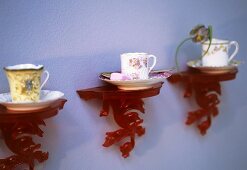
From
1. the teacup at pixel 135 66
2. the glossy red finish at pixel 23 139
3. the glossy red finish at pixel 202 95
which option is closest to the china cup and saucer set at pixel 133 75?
the teacup at pixel 135 66

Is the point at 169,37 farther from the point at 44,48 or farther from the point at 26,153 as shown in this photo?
the point at 26,153

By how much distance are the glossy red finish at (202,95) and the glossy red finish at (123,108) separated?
0.20 m

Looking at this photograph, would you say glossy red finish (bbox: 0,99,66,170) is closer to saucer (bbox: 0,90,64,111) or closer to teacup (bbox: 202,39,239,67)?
saucer (bbox: 0,90,64,111)

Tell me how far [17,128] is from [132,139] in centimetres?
30

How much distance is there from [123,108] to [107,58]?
0.13 m

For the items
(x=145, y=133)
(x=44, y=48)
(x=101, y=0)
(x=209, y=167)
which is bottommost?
(x=209, y=167)

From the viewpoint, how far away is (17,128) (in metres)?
0.57

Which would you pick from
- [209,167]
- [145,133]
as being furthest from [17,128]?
[209,167]

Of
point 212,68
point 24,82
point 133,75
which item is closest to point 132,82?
point 133,75

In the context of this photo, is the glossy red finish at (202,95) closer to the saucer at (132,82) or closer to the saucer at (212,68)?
the saucer at (212,68)

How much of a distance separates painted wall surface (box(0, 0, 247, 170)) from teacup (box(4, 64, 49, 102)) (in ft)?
0.20

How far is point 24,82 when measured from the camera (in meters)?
0.52

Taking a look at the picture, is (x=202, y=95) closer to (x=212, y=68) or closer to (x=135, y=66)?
(x=212, y=68)

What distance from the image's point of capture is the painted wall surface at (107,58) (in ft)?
1.98
